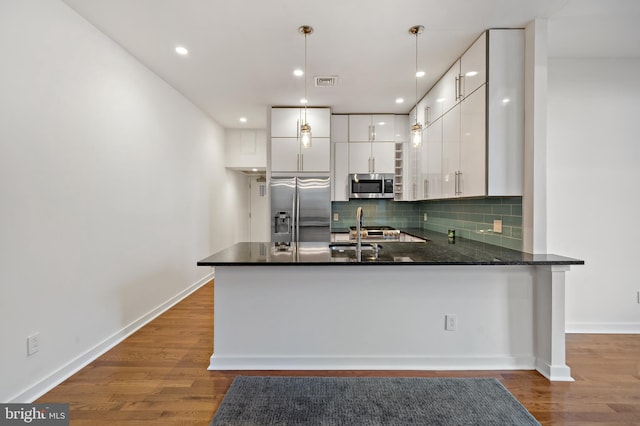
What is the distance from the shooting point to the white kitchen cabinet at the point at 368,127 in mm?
4617

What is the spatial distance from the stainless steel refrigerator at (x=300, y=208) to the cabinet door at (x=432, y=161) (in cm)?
132

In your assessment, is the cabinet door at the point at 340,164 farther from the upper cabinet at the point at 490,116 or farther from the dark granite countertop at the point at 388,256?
the dark granite countertop at the point at 388,256

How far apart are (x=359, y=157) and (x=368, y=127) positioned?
0.48 metres

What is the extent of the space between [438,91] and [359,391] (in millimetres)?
3125

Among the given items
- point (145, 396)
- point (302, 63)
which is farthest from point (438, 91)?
point (145, 396)

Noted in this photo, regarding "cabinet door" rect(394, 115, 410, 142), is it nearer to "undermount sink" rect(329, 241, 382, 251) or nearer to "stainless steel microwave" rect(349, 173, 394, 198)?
"stainless steel microwave" rect(349, 173, 394, 198)

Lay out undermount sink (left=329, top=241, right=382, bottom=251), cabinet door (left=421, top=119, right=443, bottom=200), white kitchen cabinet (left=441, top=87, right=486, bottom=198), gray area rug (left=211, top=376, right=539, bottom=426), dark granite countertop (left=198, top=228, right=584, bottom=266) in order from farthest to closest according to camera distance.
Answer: cabinet door (left=421, top=119, right=443, bottom=200)
undermount sink (left=329, top=241, right=382, bottom=251)
white kitchen cabinet (left=441, top=87, right=486, bottom=198)
dark granite countertop (left=198, top=228, right=584, bottom=266)
gray area rug (left=211, top=376, right=539, bottom=426)

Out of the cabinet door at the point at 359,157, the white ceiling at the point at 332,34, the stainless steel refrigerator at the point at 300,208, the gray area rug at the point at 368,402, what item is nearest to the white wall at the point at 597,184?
the white ceiling at the point at 332,34

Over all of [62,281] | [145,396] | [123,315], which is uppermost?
[62,281]

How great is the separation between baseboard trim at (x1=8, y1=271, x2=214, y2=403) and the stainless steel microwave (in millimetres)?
2873

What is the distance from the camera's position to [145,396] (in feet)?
6.55

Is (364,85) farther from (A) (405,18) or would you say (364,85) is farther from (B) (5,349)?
(B) (5,349)

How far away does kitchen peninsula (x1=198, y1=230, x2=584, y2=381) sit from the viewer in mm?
2287

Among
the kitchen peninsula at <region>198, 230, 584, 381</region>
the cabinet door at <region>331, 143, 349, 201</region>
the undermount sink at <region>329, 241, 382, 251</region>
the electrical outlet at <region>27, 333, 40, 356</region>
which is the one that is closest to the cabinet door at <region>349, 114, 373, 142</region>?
the cabinet door at <region>331, 143, 349, 201</region>
